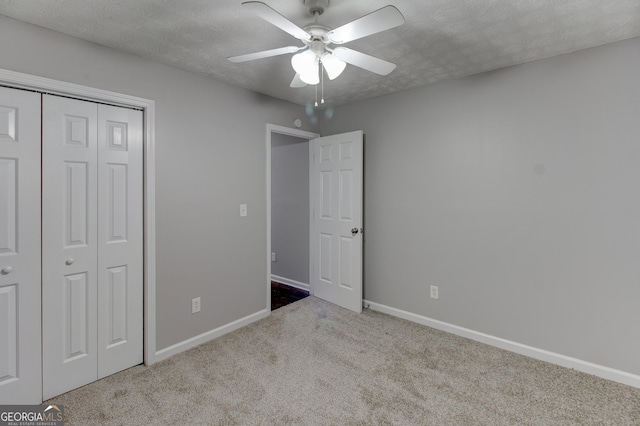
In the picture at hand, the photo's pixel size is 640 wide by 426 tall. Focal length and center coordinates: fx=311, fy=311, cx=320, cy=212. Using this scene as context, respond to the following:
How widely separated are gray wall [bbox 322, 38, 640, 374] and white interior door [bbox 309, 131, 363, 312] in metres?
0.26

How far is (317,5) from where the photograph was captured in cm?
166

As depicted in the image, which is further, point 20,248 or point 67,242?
point 67,242

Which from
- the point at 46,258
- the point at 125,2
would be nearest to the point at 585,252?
the point at 125,2

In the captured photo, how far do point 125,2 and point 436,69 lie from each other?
2.23m

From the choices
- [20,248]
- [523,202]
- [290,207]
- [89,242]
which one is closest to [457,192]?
[523,202]

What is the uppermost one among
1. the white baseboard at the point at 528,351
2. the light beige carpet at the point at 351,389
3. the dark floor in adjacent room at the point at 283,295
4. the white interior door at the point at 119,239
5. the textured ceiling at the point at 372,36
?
the textured ceiling at the point at 372,36

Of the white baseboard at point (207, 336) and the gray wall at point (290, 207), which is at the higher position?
the gray wall at point (290, 207)

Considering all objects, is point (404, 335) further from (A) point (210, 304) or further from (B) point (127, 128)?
(B) point (127, 128)

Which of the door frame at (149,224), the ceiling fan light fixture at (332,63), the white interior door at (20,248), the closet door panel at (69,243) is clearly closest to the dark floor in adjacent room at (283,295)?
the door frame at (149,224)

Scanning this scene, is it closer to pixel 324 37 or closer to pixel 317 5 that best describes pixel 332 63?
pixel 324 37

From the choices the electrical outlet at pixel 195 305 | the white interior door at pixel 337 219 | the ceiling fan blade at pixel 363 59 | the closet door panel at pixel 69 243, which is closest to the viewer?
the ceiling fan blade at pixel 363 59

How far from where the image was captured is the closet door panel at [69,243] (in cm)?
199

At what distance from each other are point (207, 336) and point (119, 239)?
1.14 metres

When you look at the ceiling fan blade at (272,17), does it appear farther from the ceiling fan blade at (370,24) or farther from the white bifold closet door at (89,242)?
the white bifold closet door at (89,242)
